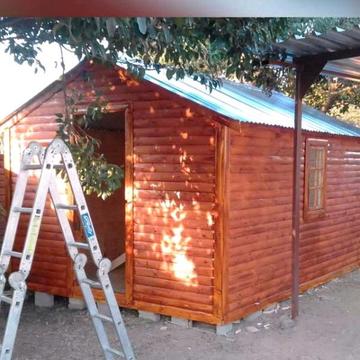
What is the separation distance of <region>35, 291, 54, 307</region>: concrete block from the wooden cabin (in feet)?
0.41

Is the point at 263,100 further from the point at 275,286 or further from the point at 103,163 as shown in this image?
the point at 103,163

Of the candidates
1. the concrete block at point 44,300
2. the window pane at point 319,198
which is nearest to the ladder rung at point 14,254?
the concrete block at point 44,300

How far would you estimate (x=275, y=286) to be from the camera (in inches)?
265

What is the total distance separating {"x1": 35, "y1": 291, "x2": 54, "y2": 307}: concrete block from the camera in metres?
7.14

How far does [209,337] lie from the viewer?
18.6 feet

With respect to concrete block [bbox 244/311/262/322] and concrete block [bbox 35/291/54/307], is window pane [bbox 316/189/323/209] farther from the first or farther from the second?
concrete block [bbox 35/291/54/307]

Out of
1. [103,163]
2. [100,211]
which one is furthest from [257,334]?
[100,211]

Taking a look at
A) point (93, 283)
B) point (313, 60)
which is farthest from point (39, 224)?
point (313, 60)

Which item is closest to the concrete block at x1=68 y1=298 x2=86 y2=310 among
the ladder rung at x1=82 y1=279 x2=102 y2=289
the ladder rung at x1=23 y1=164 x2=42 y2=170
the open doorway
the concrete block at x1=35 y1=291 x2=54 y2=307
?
the concrete block at x1=35 y1=291 x2=54 y2=307

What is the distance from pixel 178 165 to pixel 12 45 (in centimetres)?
224

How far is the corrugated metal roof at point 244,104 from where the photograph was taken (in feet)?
19.5

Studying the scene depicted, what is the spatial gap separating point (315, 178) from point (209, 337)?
3473mm

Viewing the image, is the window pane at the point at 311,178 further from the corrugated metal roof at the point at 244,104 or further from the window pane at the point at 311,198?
the corrugated metal roof at the point at 244,104

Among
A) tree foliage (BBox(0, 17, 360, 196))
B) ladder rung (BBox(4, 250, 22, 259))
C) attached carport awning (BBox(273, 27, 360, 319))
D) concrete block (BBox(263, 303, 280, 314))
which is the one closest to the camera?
tree foliage (BBox(0, 17, 360, 196))
